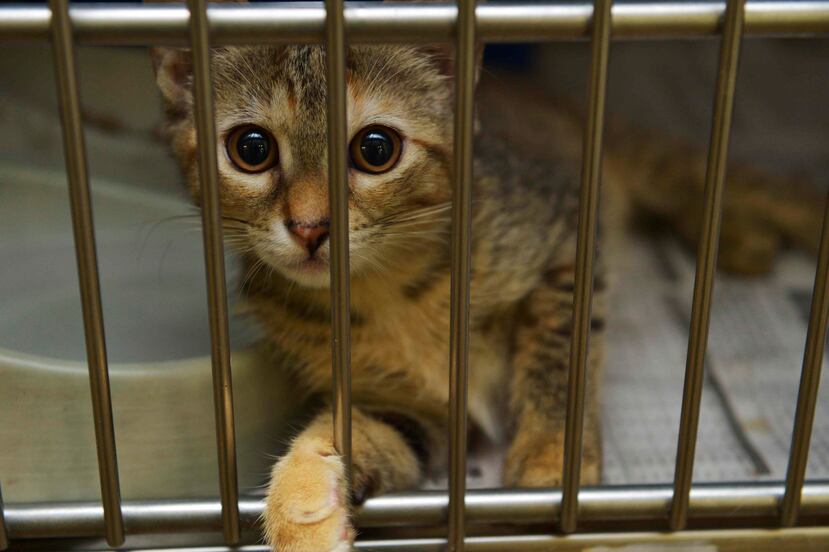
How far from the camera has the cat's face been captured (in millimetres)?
778

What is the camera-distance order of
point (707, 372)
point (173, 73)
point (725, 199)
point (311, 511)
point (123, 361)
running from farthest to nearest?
point (725, 199) < point (707, 372) < point (123, 361) < point (173, 73) < point (311, 511)

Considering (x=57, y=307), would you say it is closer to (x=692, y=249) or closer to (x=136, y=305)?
(x=136, y=305)

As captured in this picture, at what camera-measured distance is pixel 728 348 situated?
4.22 ft

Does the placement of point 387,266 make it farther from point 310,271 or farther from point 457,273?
point 457,273

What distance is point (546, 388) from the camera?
102 cm

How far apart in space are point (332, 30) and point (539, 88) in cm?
131

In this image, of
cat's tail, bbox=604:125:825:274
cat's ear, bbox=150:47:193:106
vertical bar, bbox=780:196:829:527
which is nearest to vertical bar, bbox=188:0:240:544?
cat's ear, bbox=150:47:193:106

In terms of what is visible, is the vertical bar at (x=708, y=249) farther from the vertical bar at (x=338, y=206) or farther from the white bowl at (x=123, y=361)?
the white bowl at (x=123, y=361)

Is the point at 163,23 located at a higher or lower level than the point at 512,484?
higher

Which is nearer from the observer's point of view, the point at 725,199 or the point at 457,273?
the point at 457,273

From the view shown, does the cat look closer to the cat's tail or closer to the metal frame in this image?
the metal frame

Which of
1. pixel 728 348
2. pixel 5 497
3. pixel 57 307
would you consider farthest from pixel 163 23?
pixel 728 348

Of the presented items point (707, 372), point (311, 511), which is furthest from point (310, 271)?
point (707, 372)

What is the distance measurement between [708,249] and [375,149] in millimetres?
335
